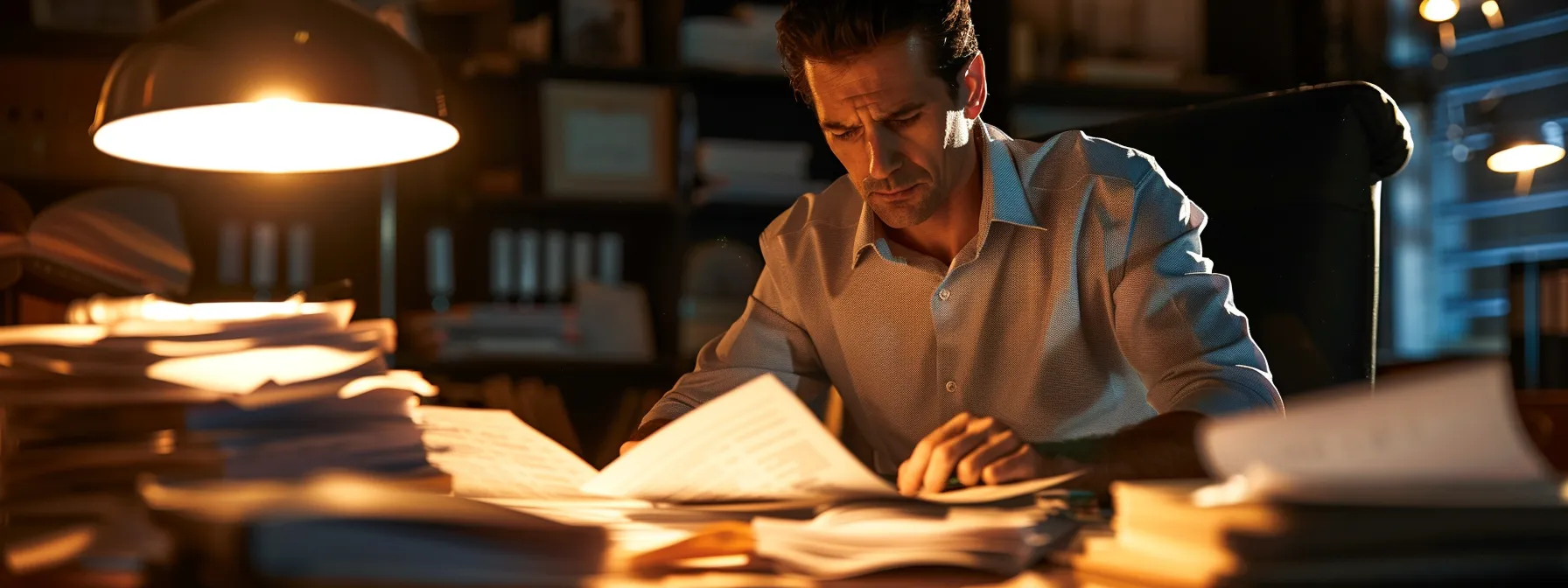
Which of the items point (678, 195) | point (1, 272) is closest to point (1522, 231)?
point (678, 195)

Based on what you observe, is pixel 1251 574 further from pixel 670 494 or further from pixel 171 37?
pixel 171 37

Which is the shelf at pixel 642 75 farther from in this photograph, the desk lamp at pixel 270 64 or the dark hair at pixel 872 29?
the desk lamp at pixel 270 64

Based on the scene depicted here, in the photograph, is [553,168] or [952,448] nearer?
[952,448]

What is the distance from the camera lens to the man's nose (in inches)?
59.1

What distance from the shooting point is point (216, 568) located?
516mm

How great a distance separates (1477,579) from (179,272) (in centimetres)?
236

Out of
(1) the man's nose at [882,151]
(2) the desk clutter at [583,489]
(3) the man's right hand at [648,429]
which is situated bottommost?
(3) the man's right hand at [648,429]

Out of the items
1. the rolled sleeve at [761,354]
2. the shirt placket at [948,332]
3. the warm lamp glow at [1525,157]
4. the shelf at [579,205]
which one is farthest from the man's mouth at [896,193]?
the warm lamp glow at [1525,157]

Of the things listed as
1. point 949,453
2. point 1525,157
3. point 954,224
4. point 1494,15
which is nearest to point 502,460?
point 949,453

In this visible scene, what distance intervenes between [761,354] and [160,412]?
3.27ft

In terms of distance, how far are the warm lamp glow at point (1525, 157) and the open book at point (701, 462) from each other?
3.35m

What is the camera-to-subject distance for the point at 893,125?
151 cm

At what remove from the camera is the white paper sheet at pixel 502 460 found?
0.93 metres

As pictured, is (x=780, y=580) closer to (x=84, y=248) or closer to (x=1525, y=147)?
(x=84, y=248)
